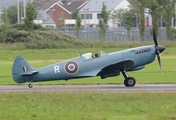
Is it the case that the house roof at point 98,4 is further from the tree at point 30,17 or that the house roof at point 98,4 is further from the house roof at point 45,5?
the tree at point 30,17

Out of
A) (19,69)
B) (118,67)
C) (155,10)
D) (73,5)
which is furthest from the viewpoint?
(73,5)

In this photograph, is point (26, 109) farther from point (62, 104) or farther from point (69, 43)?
point (69, 43)

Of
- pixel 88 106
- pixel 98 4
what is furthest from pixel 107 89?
pixel 98 4

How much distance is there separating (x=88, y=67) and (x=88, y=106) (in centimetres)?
794

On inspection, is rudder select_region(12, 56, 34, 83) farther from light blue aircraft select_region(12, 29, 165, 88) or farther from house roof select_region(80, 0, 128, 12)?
house roof select_region(80, 0, 128, 12)

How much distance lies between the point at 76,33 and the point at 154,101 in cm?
5171

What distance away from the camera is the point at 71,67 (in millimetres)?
24203

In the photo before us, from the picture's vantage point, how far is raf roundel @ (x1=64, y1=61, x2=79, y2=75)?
24172 millimetres

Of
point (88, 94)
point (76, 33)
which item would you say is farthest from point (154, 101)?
point (76, 33)

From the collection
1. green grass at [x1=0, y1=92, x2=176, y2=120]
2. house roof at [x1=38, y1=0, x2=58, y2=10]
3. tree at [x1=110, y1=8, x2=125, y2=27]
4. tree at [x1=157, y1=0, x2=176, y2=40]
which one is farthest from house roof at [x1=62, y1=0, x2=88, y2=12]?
green grass at [x1=0, y1=92, x2=176, y2=120]

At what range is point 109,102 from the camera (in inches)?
699

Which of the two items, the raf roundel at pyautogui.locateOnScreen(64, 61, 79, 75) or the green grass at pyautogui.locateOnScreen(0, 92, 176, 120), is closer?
the green grass at pyautogui.locateOnScreen(0, 92, 176, 120)

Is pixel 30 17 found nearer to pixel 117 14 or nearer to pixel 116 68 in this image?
pixel 116 68

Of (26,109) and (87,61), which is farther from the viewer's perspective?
(87,61)
